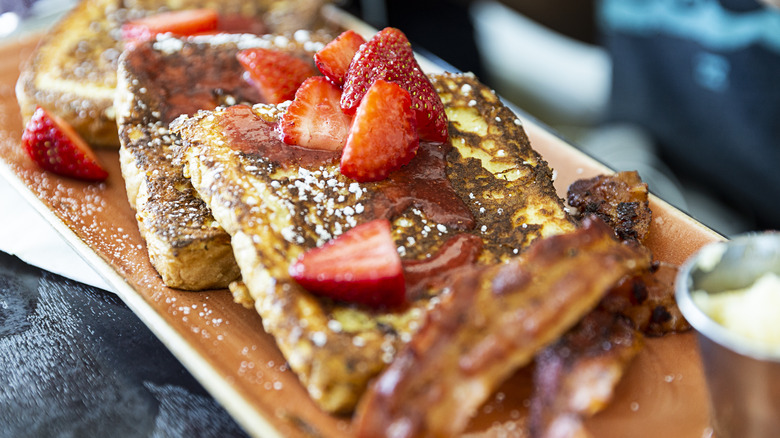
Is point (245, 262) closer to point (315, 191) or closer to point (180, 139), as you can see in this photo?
point (315, 191)

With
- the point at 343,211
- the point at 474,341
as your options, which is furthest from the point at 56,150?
the point at 474,341

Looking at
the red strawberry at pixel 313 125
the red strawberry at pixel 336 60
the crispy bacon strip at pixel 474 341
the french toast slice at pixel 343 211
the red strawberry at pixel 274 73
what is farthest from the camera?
the red strawberry at pixel 274 73

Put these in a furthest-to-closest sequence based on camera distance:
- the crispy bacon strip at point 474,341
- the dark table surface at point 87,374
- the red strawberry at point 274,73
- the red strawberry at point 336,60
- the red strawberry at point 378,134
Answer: the red strawberry at point 274,73
the red strawberry at point 336,60
the red strawberry at point 378,134
the dark table surface at point 87,374
the crispy bacon strip at point 474,341

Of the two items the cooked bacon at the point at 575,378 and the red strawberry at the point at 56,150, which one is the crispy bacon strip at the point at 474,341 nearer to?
the cooked bacon at the point at 575,378

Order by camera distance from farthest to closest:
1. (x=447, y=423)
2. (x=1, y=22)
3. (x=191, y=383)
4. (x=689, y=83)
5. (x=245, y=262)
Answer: (x=689, y=83), (x=1, y=22), (x=191, y=383), (x=245, y=262), (x=447, y=423)

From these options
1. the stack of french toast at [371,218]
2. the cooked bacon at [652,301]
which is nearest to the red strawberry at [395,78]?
the stack of french toast at [371,218]

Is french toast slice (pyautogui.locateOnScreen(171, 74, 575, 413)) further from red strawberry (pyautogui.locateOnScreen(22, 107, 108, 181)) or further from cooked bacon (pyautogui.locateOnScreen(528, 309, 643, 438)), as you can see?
red strawberry (pyautogui.locateOnScreen(22, 107, 108, 181))

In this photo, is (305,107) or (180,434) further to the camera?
(305,107)

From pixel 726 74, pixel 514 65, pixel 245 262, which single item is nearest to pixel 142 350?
pixel 245 262
